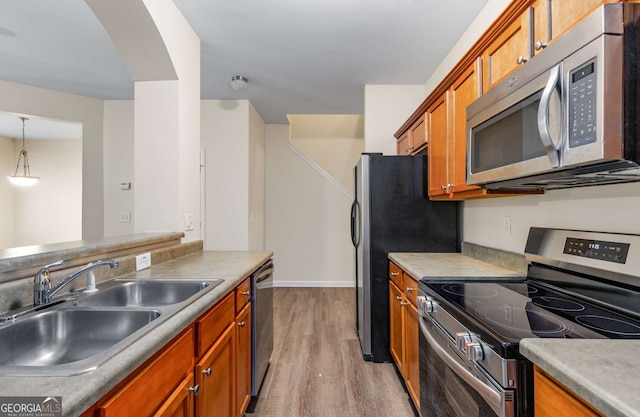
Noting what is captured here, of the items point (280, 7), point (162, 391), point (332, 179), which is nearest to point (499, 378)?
point (162, 391)

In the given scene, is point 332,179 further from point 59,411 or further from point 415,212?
point 59,411

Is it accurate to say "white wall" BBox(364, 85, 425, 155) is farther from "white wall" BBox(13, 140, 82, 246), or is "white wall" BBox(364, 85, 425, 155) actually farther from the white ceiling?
"white wall" BBox(13, 140, 82, 246)

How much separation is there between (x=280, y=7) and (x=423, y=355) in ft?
7.47

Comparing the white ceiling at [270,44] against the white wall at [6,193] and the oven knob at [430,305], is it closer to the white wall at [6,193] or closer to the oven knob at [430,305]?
the oven knob at [430,305]

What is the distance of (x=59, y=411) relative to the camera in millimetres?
544

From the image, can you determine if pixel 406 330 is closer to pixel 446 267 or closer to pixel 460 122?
pixel 446 267

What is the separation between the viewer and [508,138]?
4.38ft

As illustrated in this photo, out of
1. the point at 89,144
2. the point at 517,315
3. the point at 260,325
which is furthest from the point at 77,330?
the point at 89,144

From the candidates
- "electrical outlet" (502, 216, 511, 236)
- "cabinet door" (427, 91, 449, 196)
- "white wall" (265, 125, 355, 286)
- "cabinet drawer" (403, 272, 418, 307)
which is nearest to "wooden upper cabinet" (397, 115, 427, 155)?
"cabinet door" (427, 91, 449, 196)

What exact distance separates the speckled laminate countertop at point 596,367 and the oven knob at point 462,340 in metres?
0.23

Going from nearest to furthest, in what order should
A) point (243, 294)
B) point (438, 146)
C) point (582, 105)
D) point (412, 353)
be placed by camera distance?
point (582, 105) < point (243, 294) < point (412, 353) < point (438, 146)

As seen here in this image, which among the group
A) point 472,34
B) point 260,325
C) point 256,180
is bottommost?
point 260,325

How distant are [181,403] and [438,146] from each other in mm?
2048

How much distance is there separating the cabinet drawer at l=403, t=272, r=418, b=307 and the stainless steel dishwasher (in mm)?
928
